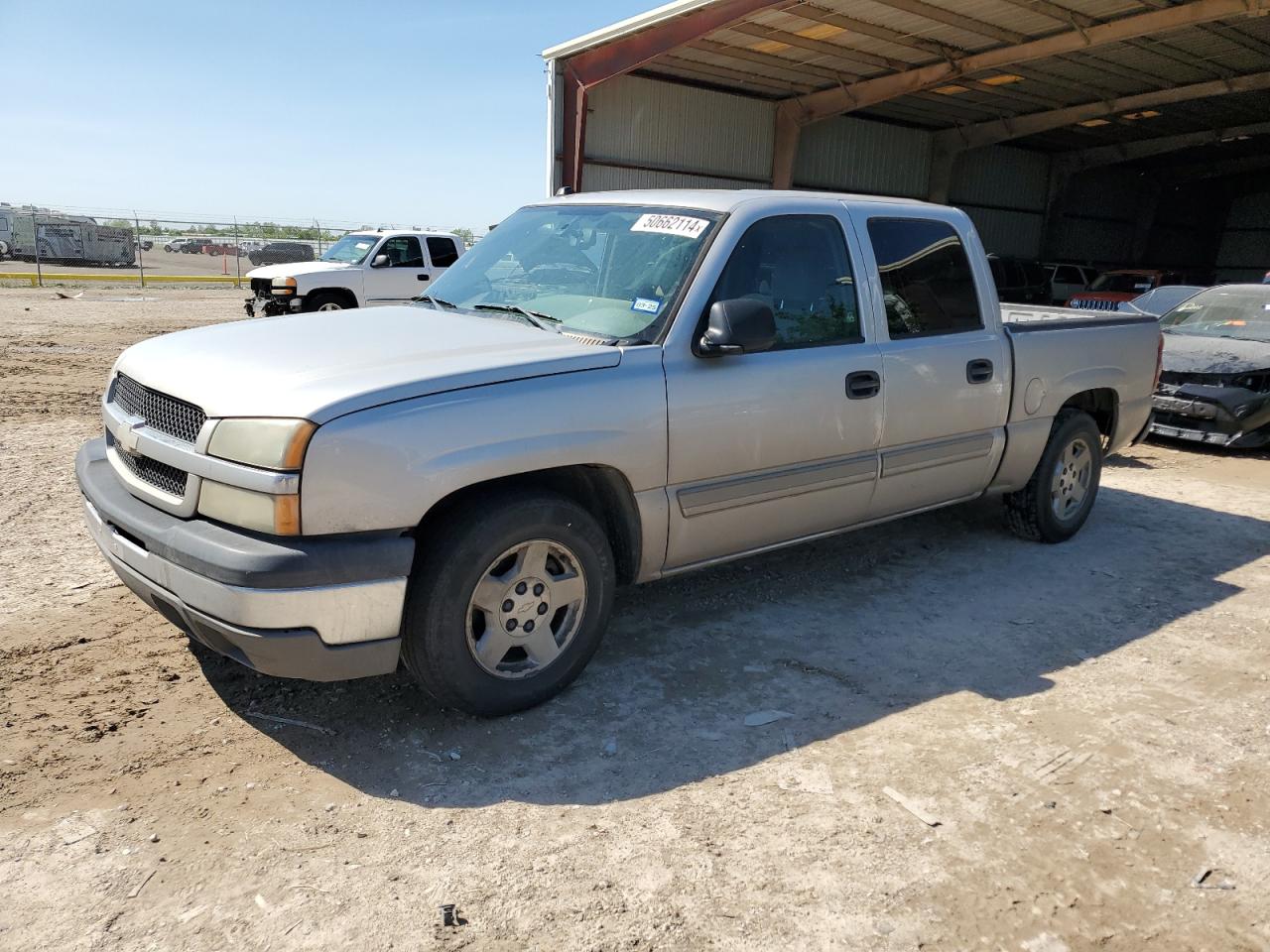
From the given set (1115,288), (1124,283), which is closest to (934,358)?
(1115,288)

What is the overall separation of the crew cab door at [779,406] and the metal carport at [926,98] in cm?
1053

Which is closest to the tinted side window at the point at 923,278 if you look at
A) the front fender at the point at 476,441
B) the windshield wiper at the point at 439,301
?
the front fender at the point at 476,441

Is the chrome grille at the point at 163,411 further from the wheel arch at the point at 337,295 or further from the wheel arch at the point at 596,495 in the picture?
the wheel arch at the point at 337,295

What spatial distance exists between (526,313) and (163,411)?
1426 millimetres

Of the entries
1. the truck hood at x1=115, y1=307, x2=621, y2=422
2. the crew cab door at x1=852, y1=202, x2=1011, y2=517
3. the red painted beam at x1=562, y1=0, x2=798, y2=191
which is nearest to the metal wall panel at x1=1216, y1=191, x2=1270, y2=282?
the red painted beam at x1=562, y1=0, x2=798, y2=191

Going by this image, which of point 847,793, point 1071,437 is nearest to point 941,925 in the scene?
point 847,793

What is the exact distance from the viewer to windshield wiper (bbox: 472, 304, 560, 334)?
3838mm

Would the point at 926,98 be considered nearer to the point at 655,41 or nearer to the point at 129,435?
the point at 655,41

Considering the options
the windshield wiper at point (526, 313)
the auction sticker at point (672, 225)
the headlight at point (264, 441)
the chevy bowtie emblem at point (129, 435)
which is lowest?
the chevy bowtie emblem at point (129, 435)

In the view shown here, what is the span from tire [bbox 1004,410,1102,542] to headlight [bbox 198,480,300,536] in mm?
4277

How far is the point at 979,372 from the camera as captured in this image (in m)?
4.82

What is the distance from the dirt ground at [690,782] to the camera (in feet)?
8.23

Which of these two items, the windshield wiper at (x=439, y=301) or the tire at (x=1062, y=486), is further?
the tire at (x=1062, y=486)

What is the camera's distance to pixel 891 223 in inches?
181
